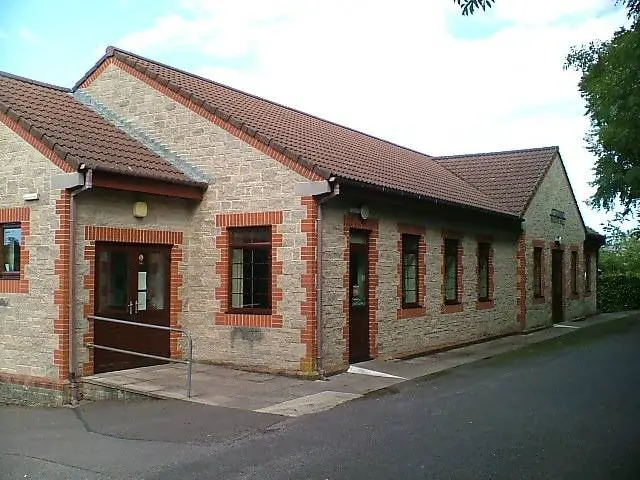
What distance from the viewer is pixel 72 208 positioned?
11.7 meters

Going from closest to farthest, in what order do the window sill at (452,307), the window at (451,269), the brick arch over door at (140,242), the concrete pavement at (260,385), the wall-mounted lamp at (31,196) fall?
the concrete pavement at (260,385) < the brick arch over door at (140,242) < the wall-mounted lamp at (31,196) < the window sill at (452,307) < the window at (451,269)

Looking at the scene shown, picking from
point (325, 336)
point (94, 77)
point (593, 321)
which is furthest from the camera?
point (593, 321)

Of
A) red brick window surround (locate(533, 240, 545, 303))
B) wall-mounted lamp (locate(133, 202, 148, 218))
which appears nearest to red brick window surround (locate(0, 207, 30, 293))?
wall-mounted lamp (locate(133, 202, 148, 218))

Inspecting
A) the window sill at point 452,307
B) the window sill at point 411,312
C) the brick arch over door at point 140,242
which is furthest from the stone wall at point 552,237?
the brick arch over door at point 140,242

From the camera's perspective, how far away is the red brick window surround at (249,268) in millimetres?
12742

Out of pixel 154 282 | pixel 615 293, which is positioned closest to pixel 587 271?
pixel 615 293

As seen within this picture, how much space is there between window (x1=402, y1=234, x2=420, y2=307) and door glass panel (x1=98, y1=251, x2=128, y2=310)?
18.5 feet

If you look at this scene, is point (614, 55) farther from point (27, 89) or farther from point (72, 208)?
point (27, 89)

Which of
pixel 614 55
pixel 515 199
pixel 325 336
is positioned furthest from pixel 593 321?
pixel 614 55

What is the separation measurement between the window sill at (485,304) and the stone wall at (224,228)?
24.0 ft

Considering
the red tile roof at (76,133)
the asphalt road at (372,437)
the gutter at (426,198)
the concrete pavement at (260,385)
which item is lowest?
the asphalt road at (372,437)

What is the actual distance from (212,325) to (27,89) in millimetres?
6002

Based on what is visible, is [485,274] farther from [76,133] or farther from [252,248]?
[76,133]

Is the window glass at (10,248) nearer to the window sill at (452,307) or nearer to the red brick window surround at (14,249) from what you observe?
the red brick window surround at (14,249)
